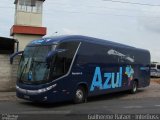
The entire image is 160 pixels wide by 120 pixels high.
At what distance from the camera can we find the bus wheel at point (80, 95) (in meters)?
17.9

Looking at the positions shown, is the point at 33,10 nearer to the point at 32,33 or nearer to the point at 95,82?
the point at 32,33

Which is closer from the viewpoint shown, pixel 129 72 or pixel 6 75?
pixel 6 75

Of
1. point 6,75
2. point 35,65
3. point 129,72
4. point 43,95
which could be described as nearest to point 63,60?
point 35,65

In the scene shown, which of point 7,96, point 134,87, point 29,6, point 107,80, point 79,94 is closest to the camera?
point 79,94

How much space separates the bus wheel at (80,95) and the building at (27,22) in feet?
57.5

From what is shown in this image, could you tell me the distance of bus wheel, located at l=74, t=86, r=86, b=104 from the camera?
17859 mm

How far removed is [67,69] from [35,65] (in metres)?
1.48

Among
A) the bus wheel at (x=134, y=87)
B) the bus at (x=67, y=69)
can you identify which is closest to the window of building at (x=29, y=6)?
the bus wheel at (x=134, y=87)

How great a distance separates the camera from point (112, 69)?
2138 cm

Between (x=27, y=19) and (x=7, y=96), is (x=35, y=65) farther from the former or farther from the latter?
(x=27, y=19)

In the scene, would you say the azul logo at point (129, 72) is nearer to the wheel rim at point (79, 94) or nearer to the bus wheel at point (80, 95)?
the bus wheel at point (80, 95)

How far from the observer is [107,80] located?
20688 millimetres

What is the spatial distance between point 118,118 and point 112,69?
8514mm

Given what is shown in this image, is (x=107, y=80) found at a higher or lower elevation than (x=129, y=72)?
higher
